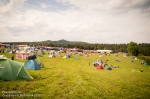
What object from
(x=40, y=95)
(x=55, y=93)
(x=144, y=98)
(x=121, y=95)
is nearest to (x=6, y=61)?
(x=40, y=95)

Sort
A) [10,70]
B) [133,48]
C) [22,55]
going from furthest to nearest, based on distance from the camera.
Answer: [133,48] < [22,55] < [10,70]

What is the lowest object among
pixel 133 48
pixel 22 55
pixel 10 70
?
pixel 22 55

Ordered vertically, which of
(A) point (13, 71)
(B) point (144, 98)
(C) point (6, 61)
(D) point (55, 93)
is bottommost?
(B) point (144, 98)

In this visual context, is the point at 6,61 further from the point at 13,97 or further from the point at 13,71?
the point at 13,97

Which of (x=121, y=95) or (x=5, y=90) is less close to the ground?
(x=5, y=90)

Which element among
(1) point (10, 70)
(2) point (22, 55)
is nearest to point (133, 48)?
(2) point (22, 55)

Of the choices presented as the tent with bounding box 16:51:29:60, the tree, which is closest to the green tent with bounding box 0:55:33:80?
the tent with bounding box 16:51:29:60

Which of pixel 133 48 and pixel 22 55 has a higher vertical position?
pixel 133 48

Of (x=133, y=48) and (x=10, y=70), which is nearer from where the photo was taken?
(x=10, y=70)

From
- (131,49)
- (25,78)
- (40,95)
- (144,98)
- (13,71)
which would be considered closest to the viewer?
(40,95)

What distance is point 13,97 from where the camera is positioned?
728 cm

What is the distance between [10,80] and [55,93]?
4.76 metres

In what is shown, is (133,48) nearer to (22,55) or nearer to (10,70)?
(22,55)

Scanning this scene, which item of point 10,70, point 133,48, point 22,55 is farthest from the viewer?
point 133,48
